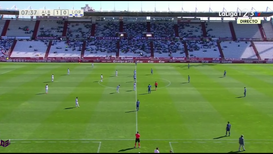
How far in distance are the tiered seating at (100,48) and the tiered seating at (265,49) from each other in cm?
3954

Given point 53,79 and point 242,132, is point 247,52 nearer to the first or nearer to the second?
point 53,79

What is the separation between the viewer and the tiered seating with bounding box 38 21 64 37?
9075cm

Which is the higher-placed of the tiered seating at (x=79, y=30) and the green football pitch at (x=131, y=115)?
the tiered seating at (x=79, y=30)

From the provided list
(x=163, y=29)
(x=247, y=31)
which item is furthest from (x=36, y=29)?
(x=247, y=31)

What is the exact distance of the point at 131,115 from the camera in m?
29.7

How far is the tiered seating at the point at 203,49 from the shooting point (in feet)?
266

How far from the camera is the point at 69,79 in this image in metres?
49.2

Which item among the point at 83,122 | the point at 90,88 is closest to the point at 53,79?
the point at 90,88

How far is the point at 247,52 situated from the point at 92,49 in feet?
139

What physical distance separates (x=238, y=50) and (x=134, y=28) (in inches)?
1262
